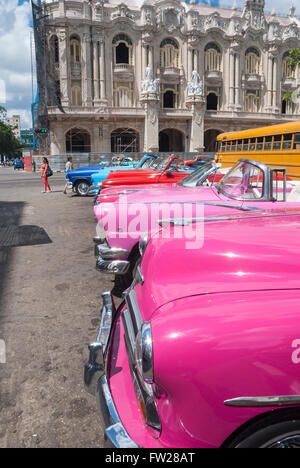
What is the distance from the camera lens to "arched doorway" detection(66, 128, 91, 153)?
132 feet

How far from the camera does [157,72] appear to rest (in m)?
38.9

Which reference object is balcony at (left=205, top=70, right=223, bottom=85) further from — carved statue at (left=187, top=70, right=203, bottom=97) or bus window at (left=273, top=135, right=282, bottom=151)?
bus window at (left=273, top=135, right=282, bottom=151)

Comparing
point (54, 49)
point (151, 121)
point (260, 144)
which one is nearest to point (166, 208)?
point (260, 144)

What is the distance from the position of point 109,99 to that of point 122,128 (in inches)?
136

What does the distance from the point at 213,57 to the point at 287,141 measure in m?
34.3

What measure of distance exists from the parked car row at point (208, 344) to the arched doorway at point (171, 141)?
41.8 m

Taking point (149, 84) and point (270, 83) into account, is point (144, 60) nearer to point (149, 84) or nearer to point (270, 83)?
point (149, 84)

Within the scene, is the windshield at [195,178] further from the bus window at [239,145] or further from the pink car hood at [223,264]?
the bus window at [239,145]

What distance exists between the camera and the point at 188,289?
2.05 meters

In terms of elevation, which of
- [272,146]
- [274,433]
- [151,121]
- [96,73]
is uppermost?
[96,73]

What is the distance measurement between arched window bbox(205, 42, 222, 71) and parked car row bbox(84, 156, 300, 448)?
43201 mm

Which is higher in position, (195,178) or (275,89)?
(275,89)

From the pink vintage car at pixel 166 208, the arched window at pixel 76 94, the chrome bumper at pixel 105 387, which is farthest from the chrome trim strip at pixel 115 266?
the arched window at pixel 76 94
